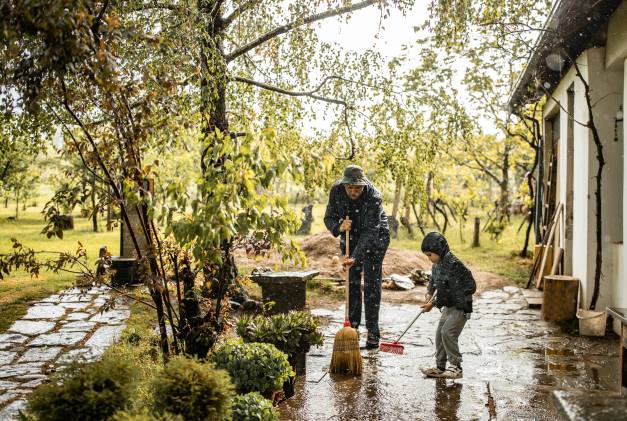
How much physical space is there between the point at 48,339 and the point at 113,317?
135 centimetres

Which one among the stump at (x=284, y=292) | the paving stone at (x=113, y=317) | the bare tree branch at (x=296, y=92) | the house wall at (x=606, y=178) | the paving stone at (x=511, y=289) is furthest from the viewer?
the paving stone at (x=511, y=289)

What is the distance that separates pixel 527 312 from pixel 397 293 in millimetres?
2476

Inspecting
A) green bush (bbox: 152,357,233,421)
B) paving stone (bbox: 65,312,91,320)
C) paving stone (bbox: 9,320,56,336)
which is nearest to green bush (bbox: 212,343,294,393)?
green bush (bbox: 152,357,233,421)

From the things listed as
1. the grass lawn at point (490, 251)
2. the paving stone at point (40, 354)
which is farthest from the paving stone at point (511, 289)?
the paving stone at point (40, 354)

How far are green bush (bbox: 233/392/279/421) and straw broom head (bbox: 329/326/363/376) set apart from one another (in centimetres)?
198

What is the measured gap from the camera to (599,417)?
2.14 meters

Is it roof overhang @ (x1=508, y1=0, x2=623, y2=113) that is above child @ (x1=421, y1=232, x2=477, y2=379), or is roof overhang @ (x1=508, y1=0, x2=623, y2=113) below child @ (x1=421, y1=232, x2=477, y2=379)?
above

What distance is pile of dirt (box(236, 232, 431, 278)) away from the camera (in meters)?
13.0

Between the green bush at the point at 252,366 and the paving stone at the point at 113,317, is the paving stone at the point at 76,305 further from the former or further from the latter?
the green bush at the point at 252,366

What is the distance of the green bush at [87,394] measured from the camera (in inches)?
117

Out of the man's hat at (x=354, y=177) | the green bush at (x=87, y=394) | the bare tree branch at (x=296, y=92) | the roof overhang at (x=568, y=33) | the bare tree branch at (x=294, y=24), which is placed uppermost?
the bare tree branch at (x=294, y=24)

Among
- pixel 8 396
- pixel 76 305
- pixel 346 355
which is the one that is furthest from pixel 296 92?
pixel 8 396

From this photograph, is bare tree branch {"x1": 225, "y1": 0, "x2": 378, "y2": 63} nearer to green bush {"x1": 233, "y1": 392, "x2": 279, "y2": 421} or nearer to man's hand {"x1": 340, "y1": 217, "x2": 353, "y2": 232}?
man's hand {"x1": 340, "y1": 217, "x2": 353, "y2": 232}

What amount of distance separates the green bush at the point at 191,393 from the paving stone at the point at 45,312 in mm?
5860
